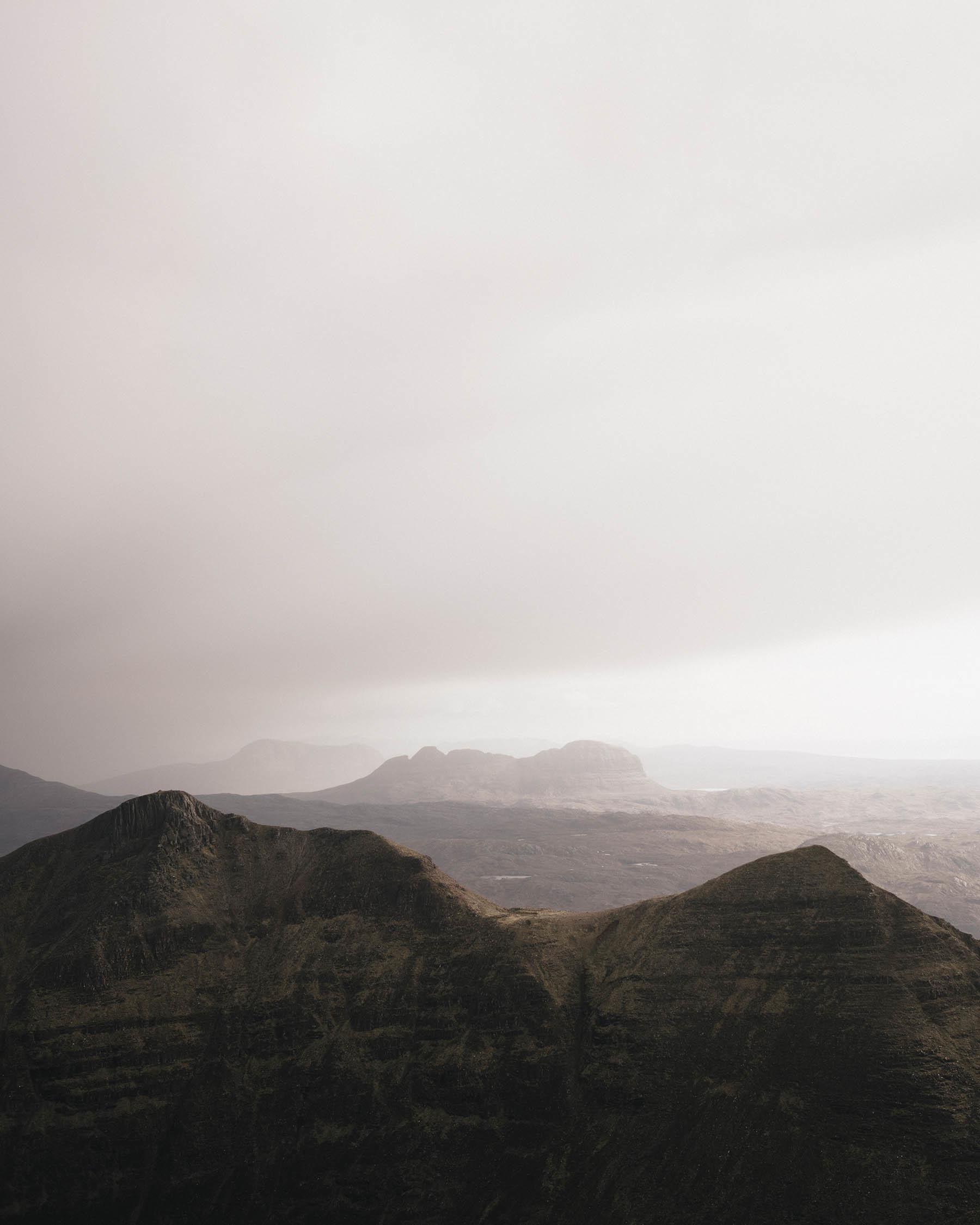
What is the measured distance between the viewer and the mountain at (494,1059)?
63094 mm

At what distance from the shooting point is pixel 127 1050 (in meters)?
82.2

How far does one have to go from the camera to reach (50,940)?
3777 inches

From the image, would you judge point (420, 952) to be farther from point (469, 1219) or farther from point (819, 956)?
point (819, 956)

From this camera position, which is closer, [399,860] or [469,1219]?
[469,1219]

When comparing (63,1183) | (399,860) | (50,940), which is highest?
(399,860)

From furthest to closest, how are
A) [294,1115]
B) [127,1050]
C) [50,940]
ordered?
[50,940], [127,1050], [294,1115]

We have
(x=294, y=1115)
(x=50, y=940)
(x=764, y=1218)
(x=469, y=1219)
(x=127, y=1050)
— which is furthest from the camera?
(x=50, y=940)

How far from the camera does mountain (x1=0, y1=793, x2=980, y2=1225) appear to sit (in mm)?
63094

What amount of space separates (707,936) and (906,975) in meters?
19.7

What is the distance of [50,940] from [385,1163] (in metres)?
56.5

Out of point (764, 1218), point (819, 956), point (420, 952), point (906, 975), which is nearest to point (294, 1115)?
point (420, 952)

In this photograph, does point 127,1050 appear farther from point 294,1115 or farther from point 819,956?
point 819,956

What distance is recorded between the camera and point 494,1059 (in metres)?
76.9

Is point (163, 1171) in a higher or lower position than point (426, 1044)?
lower
